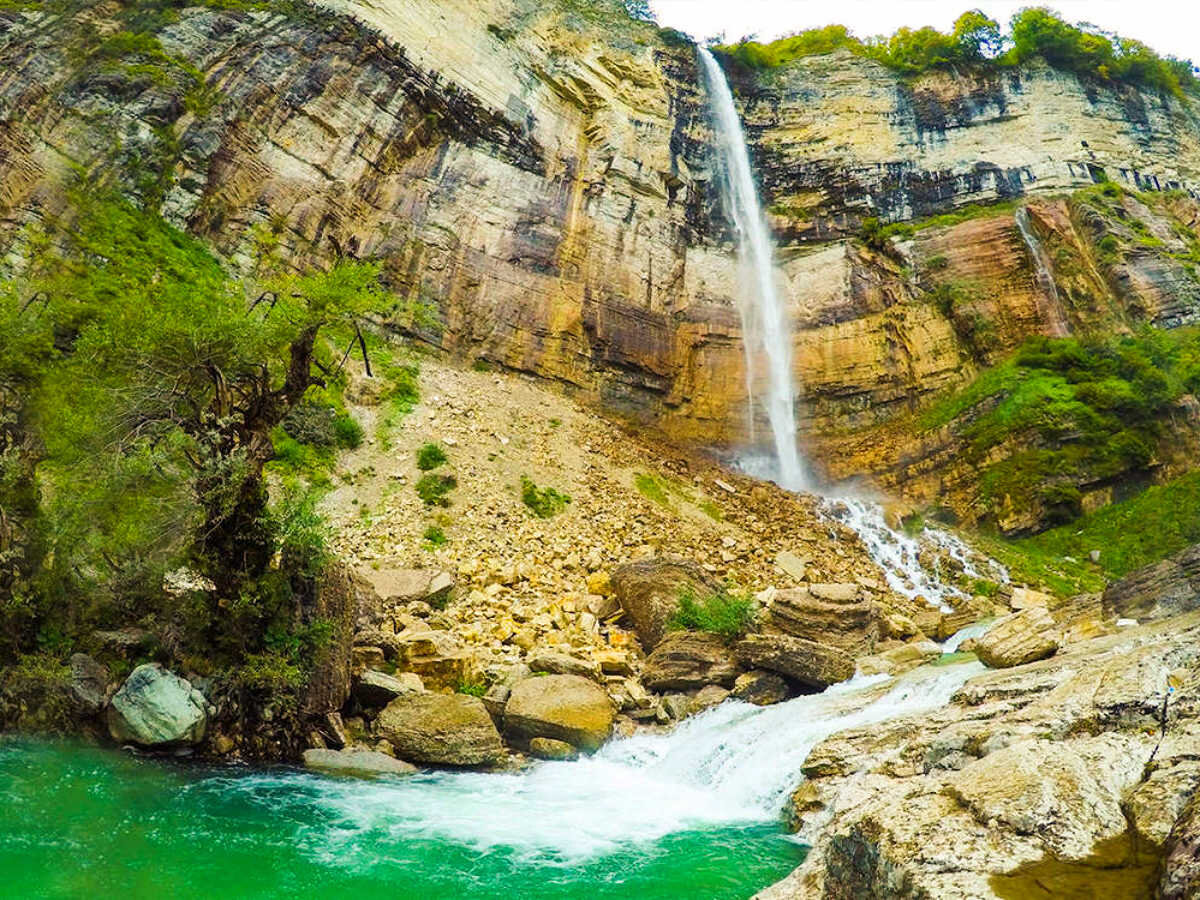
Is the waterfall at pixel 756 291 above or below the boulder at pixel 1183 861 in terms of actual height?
above

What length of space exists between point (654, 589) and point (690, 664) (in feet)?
8.09

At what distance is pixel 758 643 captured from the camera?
44.6 feet

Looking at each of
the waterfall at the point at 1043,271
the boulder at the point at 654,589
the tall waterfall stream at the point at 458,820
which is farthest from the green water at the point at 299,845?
the waterfall at the point at 1043,271

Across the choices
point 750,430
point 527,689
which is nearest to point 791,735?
point 527,689

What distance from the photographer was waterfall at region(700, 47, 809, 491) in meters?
32.1

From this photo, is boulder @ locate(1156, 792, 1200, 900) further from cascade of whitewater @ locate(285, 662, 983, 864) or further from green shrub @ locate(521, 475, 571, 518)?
green shrub @ locate(521, 475, 571, 518)

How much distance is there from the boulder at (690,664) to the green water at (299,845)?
434 centimetres

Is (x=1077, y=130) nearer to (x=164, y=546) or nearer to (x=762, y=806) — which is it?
(x=762, y=806)

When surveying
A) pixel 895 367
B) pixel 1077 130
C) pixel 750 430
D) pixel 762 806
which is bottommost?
pixel 762 806

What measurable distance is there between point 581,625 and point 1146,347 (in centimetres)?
2629

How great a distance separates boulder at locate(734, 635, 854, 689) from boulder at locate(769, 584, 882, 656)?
49.9 inches

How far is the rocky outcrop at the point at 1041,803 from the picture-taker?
12.3 ft

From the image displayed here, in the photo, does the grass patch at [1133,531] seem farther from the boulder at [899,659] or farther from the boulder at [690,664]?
the boulder at [690,664]

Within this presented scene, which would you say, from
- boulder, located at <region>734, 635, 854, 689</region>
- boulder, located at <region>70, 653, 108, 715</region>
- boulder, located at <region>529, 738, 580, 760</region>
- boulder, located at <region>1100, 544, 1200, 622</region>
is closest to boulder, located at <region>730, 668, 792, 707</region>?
boulder, located at <region>734, 635, 854, 689</region>
